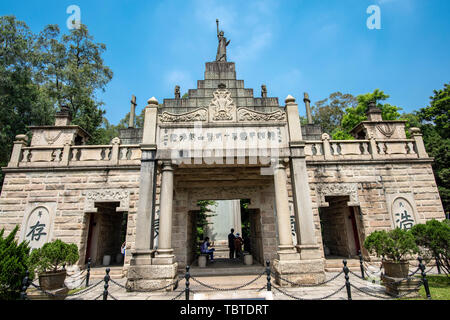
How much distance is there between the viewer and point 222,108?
8234 millimetres

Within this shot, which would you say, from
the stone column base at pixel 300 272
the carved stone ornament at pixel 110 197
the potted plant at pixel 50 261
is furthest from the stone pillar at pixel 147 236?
the carved stone ornament at pixel 110 197

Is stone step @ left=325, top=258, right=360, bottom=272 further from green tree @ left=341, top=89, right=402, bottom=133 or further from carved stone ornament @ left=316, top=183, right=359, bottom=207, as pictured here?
green tree @ left=341, top=89, right=402, bottom=133

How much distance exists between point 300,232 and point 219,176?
4015mm

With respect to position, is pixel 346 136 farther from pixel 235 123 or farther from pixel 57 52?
pixel 57 52

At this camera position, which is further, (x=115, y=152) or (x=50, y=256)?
(x=115, y=152)

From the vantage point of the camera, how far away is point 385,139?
11.7m

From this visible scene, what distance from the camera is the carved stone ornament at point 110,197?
10.5 m

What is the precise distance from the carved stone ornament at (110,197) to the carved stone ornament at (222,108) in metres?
5.63

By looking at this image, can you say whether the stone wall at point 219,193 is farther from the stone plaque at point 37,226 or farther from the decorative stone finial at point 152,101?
the decorative stone finial at point 152,101

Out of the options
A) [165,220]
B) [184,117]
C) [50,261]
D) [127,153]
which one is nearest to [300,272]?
[165,220]

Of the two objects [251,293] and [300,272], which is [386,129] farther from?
[251,293]

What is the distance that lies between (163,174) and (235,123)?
9.75 ft

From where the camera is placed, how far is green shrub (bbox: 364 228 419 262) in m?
6.07
